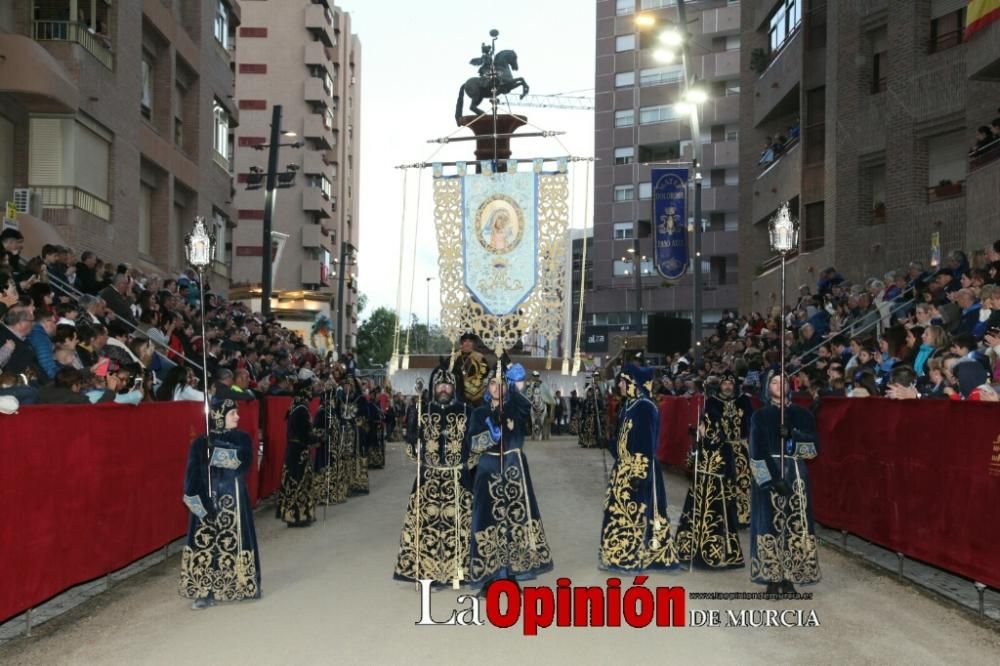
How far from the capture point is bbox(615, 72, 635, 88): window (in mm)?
69875

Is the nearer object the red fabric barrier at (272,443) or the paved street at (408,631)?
the paved street at (408,631)

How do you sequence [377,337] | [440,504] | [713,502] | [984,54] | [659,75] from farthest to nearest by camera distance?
[377,337]
[659,75]
[984,54]
[713,502]
[440,504]

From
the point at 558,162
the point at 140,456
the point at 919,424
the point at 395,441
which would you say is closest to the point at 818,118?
the point at 558,162

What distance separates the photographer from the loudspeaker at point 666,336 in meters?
→ 23.4

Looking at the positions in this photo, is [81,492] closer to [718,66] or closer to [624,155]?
[718,66]

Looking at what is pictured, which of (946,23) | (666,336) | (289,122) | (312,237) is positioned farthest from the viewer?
(312,237)

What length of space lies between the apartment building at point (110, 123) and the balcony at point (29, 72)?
0.02 metres

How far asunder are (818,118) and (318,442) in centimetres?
2190

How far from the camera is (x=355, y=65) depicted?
9644cm

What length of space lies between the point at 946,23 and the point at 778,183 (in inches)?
440

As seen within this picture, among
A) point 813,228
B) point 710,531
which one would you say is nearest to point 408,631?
point 710,531

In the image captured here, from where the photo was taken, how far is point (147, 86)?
1166 inches

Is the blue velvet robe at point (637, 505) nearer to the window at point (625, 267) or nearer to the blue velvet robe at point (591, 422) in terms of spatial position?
the blue velvet robe at point (591, 422)

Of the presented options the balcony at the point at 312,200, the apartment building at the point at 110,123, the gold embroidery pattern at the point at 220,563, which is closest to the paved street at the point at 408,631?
the gold embroidery pattern at the point at 220,563
